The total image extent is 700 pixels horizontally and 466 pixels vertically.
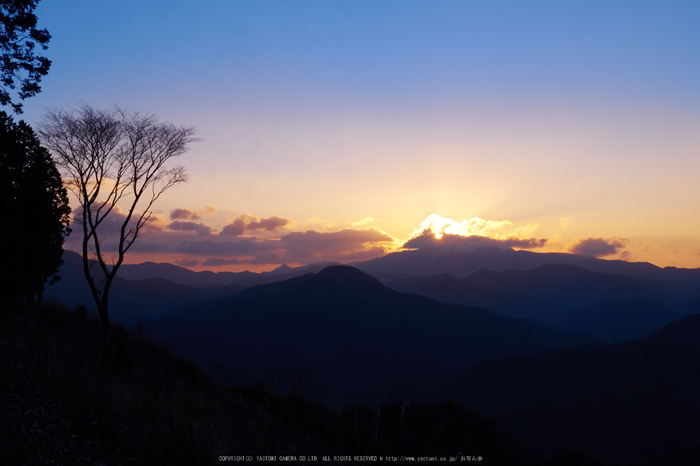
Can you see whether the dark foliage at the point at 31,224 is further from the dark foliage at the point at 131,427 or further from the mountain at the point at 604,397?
the mountain at the point at 604,397

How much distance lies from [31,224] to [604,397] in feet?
371

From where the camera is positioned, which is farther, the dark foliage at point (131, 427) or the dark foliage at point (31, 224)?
the dark foliage at point (31, 224)

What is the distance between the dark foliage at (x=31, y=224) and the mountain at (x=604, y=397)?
225 ft

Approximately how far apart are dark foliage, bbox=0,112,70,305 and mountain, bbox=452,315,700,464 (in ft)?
225

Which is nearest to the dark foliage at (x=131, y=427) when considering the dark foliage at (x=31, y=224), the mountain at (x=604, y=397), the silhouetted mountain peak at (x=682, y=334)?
the dark foliage at (x=31, y=224)

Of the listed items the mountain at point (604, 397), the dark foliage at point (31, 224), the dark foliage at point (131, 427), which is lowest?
the mountain at point (604, 397)

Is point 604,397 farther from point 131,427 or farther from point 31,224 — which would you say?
point 131,427

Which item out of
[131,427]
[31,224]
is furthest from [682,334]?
[131,427]

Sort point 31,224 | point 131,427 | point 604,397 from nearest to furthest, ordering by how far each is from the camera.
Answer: point 131,427
point 31,224
point 604,397

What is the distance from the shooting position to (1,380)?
6.50 m

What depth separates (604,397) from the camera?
9888 centimetres

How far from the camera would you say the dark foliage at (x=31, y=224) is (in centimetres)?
2198

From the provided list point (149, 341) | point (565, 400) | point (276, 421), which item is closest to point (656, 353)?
point (565, 400)

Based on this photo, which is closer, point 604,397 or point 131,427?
point 131,427
